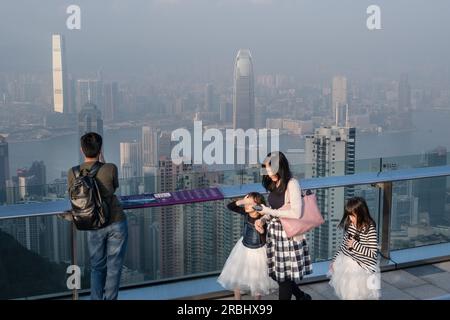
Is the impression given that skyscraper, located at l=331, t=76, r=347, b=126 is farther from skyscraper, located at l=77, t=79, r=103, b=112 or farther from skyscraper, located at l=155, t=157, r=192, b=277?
skyscraper, located at l=155, t=157, r=192, b=277

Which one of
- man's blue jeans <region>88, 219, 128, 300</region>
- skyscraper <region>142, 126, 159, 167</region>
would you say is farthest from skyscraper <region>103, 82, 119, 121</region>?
man's blue jeans <region>88, 219, 128, 300</region>

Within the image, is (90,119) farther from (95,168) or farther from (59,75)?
(95,168)

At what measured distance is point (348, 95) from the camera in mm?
18594

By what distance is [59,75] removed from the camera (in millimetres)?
15344

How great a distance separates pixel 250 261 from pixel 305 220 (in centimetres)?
38

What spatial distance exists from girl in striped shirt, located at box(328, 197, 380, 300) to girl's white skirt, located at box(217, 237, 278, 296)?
15.8 inches

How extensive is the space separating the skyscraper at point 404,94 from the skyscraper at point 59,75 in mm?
10532

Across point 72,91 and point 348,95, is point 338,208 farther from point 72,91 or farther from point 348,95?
point 348,95

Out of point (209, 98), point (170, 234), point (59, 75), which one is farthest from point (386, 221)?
point (209, 98)

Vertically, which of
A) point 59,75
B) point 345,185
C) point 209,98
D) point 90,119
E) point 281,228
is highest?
point 59,75

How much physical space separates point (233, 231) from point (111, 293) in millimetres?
879

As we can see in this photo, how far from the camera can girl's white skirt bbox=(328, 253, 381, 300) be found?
295 centimetres

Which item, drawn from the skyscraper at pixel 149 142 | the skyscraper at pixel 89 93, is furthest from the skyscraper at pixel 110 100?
the skyscraper at pixel 149 142
